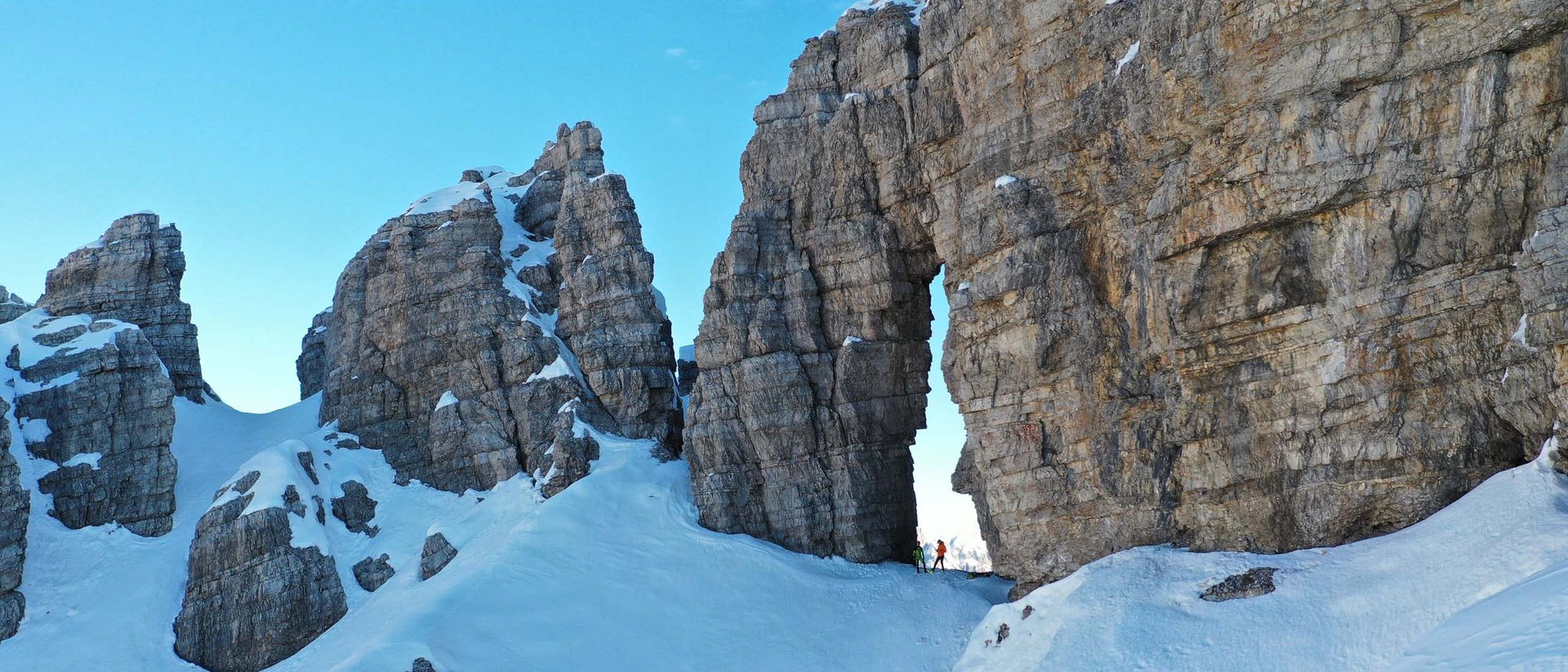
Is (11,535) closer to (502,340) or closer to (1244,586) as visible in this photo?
(502,340)

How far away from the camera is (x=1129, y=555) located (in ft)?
123

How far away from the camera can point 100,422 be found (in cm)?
5772

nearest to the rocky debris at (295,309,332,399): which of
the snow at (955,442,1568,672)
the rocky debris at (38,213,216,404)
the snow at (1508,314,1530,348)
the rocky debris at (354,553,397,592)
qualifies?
the rocky debris at (38,213,216,404)

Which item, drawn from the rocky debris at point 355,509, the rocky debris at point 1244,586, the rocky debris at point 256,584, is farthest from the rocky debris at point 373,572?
the rocky debris at point 1244,586

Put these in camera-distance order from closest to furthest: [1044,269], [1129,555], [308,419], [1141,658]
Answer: [1141,658]
[1129,555]
[1044,269]
[308,419]

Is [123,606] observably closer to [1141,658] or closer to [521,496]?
[521,496]

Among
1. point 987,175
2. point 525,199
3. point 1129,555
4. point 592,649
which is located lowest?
point 592,649

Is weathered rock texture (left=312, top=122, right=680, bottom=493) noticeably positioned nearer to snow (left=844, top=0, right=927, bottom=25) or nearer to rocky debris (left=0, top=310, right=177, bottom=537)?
rocky debris (left=0, top=310, right=177, bottom=537)

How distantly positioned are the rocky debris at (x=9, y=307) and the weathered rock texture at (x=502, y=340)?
56.9 feet

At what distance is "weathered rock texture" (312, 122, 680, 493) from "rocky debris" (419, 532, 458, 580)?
16.8ft

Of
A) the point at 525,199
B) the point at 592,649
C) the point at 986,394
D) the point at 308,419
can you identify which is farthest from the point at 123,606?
the point at 986,394

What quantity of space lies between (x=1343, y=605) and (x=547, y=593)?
2817 cm

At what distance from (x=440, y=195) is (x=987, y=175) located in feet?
117

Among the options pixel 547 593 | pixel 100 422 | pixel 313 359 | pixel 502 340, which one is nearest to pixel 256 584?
pixel 100 422
